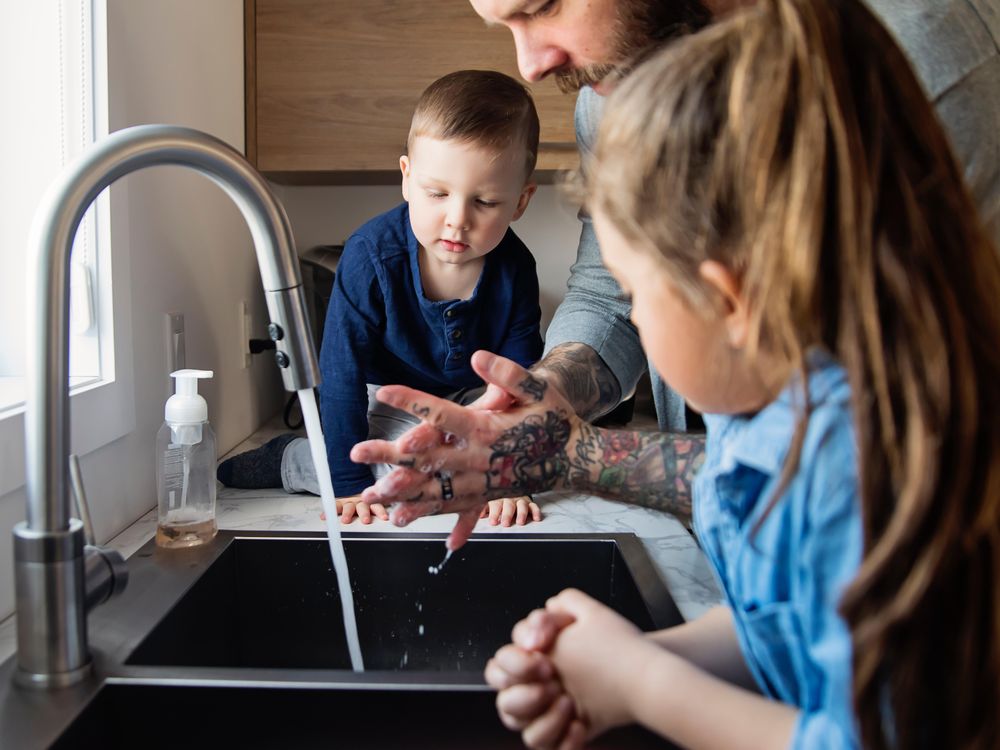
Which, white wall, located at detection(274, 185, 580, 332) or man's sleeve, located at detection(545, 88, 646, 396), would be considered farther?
white wall, located at detection(274, 185, 580, 332)

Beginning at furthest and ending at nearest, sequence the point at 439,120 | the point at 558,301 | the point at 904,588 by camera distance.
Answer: the point at 558,301, the point at 439,120, the point at 904,588

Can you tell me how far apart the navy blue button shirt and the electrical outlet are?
19 centimetres

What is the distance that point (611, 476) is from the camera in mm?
964

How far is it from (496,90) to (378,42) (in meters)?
0.45

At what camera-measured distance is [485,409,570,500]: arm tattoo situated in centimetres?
91

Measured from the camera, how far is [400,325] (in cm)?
162

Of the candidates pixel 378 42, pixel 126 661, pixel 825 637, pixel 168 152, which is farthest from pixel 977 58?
pixel 378 42

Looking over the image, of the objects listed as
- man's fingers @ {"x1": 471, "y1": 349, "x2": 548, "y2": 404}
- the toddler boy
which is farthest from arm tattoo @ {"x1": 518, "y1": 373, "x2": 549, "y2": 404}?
the toddler boy

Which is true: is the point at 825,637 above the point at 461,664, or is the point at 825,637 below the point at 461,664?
above

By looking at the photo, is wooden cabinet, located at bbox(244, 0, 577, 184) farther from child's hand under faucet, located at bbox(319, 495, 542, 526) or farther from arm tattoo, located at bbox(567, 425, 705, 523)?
arm tattoo, located at bbox(567, 425, 705, 523)

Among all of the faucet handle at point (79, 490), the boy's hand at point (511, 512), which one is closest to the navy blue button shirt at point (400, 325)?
the boy's hand at point (511, 512)

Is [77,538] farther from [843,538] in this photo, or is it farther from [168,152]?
[843,538]

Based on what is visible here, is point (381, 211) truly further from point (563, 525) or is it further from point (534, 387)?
point (534, 387)

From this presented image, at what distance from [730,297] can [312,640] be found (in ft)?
2.49
